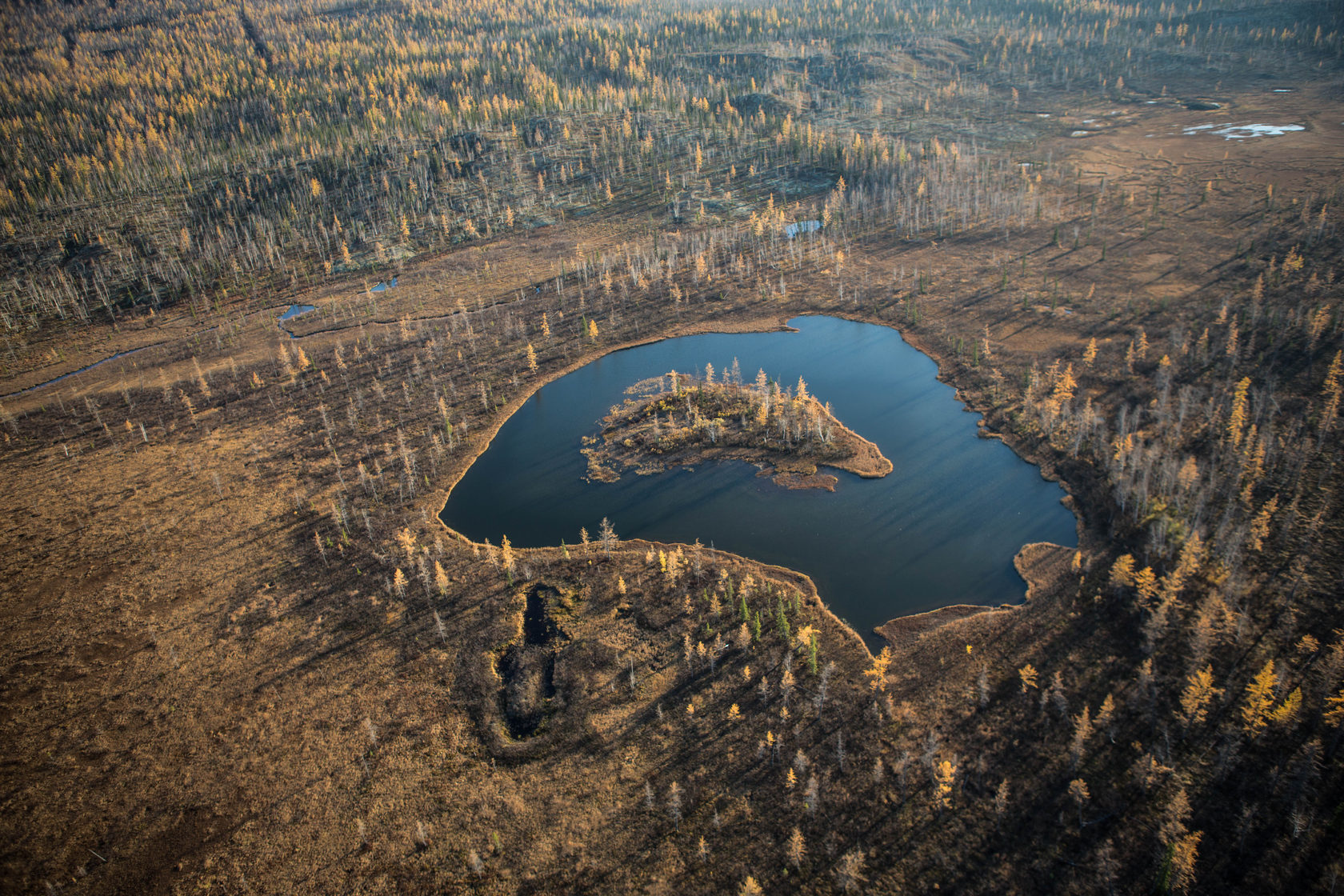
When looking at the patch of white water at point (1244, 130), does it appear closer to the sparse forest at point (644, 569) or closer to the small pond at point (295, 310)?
the sparse forest at point (644, 569)

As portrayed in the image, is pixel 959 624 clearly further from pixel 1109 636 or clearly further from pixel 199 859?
pixel 199 859

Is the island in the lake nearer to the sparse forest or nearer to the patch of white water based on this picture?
the sparse forest

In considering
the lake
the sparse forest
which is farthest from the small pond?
the lake

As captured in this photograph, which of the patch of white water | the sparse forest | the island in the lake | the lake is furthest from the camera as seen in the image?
the patch of white water

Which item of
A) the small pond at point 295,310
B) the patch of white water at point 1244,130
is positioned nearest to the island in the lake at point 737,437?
the small pond at point 295,310

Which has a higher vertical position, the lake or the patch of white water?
the patch of white water

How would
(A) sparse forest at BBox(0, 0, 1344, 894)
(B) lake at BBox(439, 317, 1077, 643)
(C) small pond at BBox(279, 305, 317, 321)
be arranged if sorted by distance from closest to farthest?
(A) sparse forest at BBox(0, 0, 1344, 894) → (B) lake at BBox(439, 317, 1077, 643) → (C) small pond at BBox(279, 305, 317, 321)
